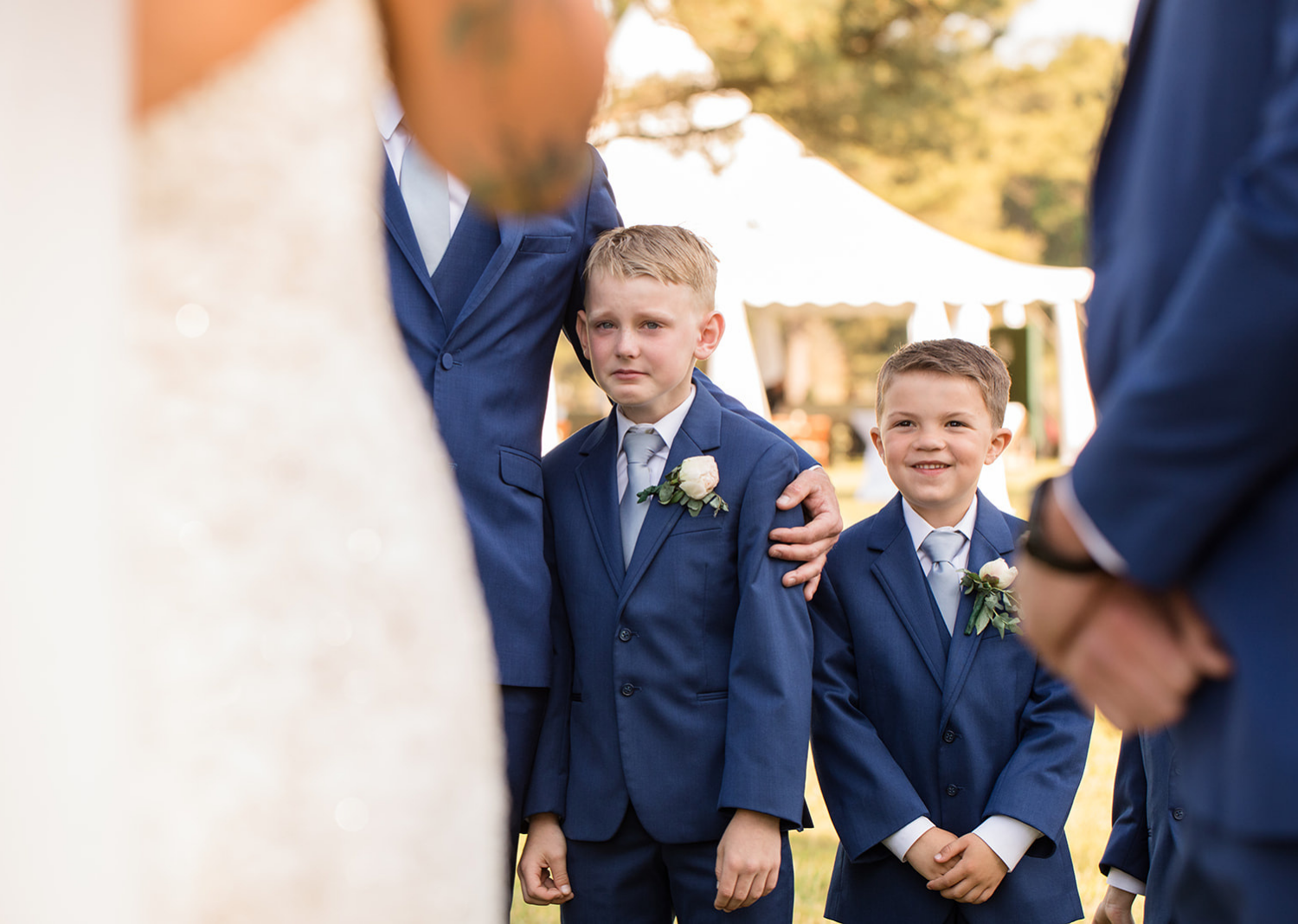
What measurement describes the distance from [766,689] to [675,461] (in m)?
0.56

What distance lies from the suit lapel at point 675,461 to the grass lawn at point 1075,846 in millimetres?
1259

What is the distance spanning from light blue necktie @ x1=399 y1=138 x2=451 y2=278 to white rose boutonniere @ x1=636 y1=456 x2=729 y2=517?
684mm

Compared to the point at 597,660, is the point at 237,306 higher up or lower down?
higher up

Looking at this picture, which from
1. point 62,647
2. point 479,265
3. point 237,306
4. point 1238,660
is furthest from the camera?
point 479,265

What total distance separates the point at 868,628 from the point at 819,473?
0.40 meters

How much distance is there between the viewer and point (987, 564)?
2.77 meters

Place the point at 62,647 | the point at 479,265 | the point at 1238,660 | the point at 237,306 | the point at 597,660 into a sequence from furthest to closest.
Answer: the point at 597,660 → the point at 479,265 → the point at 1238,660 → the point at 237,306 → the point at 62,647

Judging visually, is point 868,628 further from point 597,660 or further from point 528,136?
point 528,136

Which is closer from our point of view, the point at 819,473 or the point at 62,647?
the point at 62,647

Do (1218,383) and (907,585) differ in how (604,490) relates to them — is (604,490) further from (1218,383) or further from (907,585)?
(1218,383)

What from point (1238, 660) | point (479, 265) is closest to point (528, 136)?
point (1238, 660)

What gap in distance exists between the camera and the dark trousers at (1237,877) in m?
1.01

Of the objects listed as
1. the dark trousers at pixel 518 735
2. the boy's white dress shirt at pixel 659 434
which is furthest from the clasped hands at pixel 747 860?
the boy's white dress shirt at pixel 659 434

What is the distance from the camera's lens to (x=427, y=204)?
248cm
